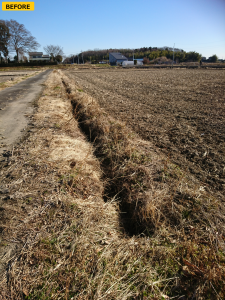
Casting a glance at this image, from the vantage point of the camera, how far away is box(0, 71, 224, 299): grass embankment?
1979 millimetres

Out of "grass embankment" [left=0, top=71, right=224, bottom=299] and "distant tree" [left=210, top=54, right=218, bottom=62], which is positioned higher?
"distant tree" [left=210, top=54, right=218, bottom=62]

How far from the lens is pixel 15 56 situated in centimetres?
6950

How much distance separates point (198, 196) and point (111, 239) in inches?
61.0

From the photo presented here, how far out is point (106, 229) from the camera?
2719 mm

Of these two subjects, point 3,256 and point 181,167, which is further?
point 181,167

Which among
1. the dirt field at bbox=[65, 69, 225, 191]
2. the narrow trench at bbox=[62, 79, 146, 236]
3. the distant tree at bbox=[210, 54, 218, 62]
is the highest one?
the distant tree at bbox=[210, 54, 218, 62]

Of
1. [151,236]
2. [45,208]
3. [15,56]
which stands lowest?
[151,236]

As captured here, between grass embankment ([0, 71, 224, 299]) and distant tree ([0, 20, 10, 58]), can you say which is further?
distant tree ([0, 20, 10, 58])

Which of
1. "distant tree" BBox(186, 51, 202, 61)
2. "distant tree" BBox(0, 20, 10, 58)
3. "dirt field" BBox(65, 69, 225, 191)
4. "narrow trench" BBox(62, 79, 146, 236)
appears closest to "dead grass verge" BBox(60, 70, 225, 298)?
"narrow trench" BBox(62, 79, 146, 236)

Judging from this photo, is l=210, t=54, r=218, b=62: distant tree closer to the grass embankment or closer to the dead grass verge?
the dead grass verge

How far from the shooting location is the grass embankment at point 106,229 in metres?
1.98

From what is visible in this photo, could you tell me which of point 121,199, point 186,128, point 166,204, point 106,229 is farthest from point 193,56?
point 106,229

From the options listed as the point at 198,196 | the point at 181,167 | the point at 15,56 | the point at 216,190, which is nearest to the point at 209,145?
the point at 181,167

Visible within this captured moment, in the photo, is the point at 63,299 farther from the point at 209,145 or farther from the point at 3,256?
the point at 209,145
